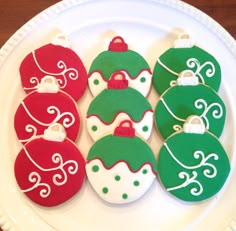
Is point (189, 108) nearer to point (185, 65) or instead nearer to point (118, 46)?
point (185, 65)

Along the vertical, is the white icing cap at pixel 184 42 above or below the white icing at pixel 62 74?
above

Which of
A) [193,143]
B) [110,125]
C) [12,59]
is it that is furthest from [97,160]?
[12,59]

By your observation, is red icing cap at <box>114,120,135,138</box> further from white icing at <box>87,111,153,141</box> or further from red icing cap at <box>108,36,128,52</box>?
red icing cap at <box>108,36,128,52</box>

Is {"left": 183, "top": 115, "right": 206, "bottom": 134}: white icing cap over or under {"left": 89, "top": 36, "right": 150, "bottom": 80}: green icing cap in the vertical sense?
under

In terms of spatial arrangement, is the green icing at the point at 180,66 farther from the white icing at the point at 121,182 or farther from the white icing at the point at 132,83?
the white icing at the point at 121,182

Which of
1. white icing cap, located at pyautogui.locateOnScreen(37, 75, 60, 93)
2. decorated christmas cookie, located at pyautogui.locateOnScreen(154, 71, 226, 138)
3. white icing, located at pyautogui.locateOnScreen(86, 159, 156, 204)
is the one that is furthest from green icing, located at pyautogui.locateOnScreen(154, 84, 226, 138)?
white icing cap, located at pyautogui.locateOnScreen(37, 75, 60, 93)

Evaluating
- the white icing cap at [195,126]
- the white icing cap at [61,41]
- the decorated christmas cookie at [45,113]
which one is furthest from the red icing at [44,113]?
the white icing cap at [195,126]

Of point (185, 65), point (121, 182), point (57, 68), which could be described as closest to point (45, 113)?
point (57, 68)
